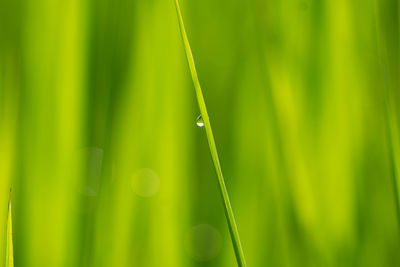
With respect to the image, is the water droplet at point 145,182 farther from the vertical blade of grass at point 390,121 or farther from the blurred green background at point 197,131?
the vertical blade of grass at point 390,121

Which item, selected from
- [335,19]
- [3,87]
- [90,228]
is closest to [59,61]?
[3,87]

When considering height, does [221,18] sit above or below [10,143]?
above

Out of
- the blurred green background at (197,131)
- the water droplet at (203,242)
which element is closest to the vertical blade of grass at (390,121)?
the blurred green background at (197,131)

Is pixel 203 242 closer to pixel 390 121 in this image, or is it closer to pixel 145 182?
pixel 145 182

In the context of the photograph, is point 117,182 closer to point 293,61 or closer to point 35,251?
point 35,251

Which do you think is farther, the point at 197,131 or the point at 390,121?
the point at 197,131

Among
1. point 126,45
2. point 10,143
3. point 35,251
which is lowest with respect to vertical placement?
point 35,251

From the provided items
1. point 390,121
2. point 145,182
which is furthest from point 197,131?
point 390,121

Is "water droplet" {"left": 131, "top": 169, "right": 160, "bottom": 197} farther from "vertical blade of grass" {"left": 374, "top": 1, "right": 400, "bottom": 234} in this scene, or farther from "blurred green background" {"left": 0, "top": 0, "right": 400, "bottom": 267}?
"vertical blade of grass" {"left": 374, "top": 1, "right": 400, "bottom": 234}
